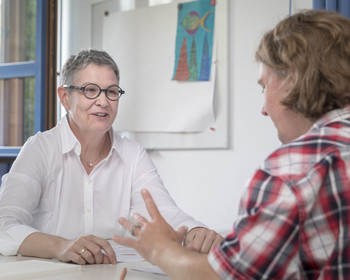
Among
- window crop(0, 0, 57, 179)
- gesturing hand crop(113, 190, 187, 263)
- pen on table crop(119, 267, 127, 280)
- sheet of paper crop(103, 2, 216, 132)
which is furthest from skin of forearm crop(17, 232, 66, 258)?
window crop(0, 0, 57, 179)

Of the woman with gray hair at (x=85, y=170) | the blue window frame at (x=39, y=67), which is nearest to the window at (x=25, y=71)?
the blue window frame at (x=39, y=67)

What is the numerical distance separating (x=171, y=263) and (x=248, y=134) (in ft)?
6.49

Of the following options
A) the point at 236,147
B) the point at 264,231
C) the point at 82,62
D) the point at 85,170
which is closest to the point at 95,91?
the point at 82,62

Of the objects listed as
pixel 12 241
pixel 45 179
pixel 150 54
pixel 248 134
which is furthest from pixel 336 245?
pixel 150 54

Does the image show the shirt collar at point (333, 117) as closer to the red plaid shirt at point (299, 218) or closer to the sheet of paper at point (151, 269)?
the red plaid shirt at point (299, 218)

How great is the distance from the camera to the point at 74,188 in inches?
76.6

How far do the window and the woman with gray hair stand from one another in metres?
1.18

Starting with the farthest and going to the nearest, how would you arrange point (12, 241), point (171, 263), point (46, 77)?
point (46, 77)
point (12, 241)
point (171, 263)

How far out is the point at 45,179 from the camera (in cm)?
186

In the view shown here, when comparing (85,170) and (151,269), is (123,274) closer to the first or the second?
(151,269)

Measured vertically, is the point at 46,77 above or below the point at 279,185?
above

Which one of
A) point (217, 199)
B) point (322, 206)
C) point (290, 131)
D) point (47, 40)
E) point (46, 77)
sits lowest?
point (217, 199)

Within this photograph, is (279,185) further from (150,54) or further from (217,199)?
(150,54)

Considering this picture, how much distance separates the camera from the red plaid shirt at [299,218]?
2.52ft
